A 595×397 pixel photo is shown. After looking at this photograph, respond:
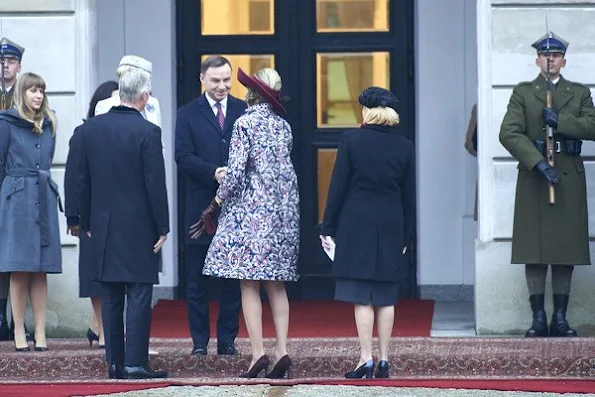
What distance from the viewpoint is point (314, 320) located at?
13.1 metres

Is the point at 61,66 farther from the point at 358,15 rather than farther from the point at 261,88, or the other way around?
the point at 358,15

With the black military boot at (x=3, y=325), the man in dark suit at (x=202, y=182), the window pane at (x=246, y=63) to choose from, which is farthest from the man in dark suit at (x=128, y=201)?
the window pane at (x=246, y=63)

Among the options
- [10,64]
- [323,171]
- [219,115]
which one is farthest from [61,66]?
[323,171]

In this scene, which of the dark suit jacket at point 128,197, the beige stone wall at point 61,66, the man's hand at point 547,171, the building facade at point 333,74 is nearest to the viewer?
the dark suit jacket at point 128,197

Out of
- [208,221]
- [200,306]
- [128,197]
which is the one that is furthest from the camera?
[200,306]

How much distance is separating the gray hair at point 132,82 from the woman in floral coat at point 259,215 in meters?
0.57

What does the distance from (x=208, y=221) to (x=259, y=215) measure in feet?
1.61

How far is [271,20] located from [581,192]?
352cm

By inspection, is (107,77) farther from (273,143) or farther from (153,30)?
(273,143)

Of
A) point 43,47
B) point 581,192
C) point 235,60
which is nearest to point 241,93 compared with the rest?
point 235,60

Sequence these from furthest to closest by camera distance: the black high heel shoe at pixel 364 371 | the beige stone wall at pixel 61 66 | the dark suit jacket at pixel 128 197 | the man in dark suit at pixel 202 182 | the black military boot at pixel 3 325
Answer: the beige stone wall at pixel 61 66
the black military boot at pixel 3 325
the man in dark suit at pixel 202 182
the black high heel shoe at pixel 364 371
the dark suit jacket at pixel 128 197

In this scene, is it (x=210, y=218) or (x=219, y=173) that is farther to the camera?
(x=219, y=173)

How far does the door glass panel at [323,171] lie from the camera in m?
14.3

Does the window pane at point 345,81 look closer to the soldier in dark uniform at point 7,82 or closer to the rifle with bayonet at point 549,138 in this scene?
the rifle with bayonet at point 549,138
